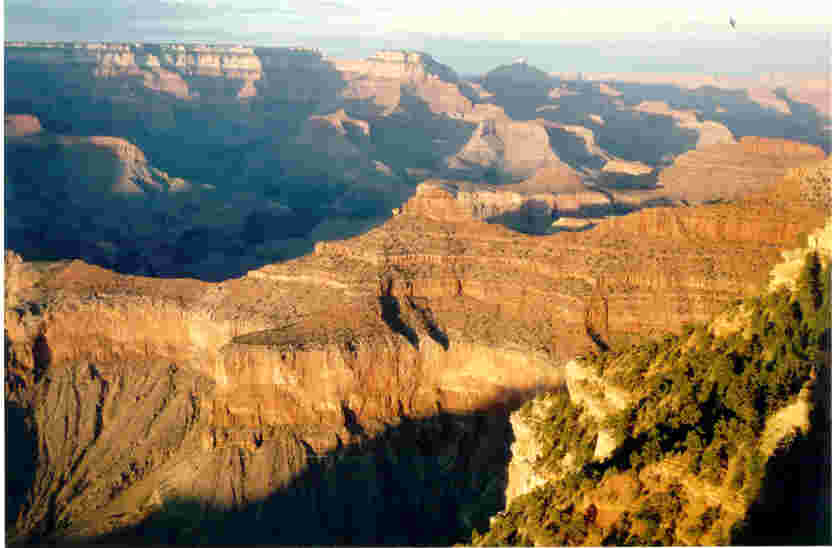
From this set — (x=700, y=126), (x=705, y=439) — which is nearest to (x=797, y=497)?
(x=705, y=439)

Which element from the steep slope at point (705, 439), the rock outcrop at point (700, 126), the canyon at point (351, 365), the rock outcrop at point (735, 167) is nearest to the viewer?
the steep slope at point (705, 439)

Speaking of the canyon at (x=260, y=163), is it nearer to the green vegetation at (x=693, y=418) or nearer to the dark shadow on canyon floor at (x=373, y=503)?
the dark shadow on canyon floor at (x=373, y=503)

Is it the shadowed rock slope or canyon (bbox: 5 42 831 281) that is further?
canyon (bbox: 5 42 831 281)

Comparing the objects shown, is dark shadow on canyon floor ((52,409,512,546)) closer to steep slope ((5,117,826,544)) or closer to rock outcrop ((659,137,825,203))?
steep slope ((5,117,826,544))

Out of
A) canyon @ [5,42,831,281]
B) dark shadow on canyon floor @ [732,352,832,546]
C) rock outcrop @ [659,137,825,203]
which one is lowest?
canyon @ [5,42,831,281]

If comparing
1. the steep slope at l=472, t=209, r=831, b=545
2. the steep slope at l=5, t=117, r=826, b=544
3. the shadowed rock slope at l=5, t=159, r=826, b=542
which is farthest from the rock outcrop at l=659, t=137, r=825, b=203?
the steep slope at l=472, t=209, r=831, b=545

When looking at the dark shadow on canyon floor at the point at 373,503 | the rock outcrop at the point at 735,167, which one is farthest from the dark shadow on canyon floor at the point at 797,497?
the rock outcrop at the point at 735,167

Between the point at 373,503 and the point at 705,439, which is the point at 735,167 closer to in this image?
the point at 373,503

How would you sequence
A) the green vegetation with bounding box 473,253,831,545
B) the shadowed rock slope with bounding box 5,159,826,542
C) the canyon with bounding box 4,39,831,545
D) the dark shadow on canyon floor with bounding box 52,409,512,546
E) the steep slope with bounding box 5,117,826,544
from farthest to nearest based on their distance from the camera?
the shadowed rock slope with bounding box 5,159,826,542, the steep slope with bounding box 5,117,826,544, the canyon with bounding box 4,39,831,545, the dark shadow on canyon floor with bounding box 52,409,512,546, the green vegetation with bounding box 473,253,831,545

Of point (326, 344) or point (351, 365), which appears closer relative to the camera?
point (351, 365)
